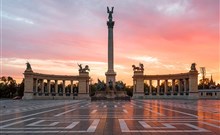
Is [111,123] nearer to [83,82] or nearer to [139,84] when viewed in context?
[83,82]

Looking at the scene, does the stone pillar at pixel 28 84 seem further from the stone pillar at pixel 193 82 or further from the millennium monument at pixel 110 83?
the stone pillar at pixel 193 82

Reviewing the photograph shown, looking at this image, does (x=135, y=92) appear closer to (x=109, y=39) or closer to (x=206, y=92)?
(x=206, y=92)

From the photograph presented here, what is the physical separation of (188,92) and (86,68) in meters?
35.7

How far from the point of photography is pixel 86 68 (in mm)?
114500

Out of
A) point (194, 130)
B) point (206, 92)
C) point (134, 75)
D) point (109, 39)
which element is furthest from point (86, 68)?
point (194, 130)

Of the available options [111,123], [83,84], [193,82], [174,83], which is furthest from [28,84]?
[111,123]

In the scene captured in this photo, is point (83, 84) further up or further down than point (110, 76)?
further down

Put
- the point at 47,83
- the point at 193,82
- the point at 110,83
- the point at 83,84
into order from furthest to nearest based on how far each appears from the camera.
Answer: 1. the point at 83,84
2. the point at 47,83
3. the point at 193,82
4. the point at 110,83

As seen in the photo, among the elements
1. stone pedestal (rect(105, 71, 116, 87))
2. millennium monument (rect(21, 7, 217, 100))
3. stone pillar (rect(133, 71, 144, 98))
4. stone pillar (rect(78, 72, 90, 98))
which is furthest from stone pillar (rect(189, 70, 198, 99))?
stone pillar (rect(78, 72, 90, 98))

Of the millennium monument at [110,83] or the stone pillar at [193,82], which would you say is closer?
the millennium monument at [110,83]

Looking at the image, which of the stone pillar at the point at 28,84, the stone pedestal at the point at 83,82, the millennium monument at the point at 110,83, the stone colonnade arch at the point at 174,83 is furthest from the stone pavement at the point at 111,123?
the stone pedestal at the point at 83,82

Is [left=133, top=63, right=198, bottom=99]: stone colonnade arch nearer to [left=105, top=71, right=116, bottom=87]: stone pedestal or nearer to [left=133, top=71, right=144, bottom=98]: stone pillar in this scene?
[left=133, top=71, right=144, bottom=98]: stone pillar

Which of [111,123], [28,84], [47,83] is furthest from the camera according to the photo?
[47,83]

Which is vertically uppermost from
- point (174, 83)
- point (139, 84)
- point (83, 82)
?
point (83, 82)
